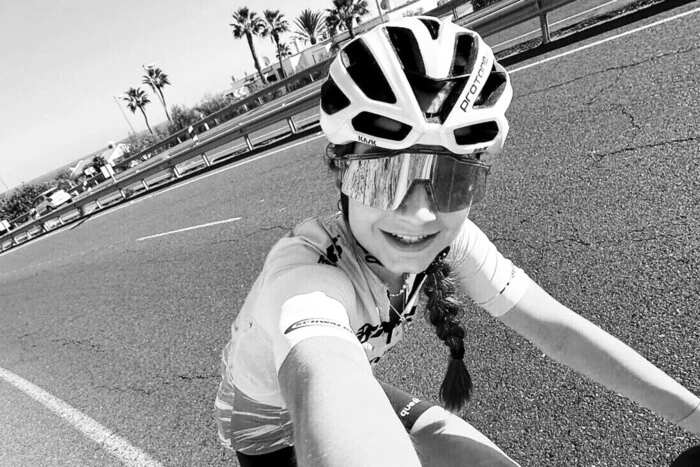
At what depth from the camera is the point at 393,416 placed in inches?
44.8

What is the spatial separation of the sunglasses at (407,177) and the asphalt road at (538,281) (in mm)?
1657

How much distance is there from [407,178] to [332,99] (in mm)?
396

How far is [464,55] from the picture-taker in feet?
4.80

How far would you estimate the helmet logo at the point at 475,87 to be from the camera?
136 centimetres

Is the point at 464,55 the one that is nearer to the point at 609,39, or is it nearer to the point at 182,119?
the point at 609,39

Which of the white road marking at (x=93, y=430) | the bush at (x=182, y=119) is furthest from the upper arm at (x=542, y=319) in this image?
the bush at (x=182, y=119)

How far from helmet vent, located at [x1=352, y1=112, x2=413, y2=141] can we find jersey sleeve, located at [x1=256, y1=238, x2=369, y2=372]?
462 millimetres

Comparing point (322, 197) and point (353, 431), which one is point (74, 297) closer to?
point (322, 197)

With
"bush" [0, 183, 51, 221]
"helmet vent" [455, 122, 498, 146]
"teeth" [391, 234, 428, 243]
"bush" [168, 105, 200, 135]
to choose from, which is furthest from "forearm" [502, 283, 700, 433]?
"bush" [0, 183, 51, 221]

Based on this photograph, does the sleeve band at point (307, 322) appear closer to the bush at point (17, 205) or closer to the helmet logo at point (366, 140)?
the helmet logo at point (366, 140)

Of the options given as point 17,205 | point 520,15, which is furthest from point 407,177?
point 17,205

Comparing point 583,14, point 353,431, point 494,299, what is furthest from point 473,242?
point 583,14

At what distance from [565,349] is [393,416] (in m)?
0.88

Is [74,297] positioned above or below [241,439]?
below
